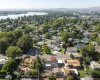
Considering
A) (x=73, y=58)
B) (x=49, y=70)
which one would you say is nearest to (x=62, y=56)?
(x=73, y=58)

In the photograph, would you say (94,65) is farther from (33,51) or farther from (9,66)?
(33,51)

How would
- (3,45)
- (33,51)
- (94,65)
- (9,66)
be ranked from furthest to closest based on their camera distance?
(33,51)
(3,45)
(94,65)
(9,66)

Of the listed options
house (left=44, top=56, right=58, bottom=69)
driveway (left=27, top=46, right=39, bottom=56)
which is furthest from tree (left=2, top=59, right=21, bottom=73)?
driveway (left=27, top=46, right=39, bottom=56)

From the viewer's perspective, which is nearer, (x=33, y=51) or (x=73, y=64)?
(x=73, y=64)

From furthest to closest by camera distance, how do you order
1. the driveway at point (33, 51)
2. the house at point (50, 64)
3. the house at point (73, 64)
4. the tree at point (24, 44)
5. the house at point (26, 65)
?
the tree at point (24, 44) → the driveway at point (33, 51) → the house at point (73, 64) → the house at point (50, 64) → the house at point (26, 65)

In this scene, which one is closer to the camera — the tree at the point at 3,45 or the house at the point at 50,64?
the house at the point at 50,64

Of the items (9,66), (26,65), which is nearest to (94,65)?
(26,65)

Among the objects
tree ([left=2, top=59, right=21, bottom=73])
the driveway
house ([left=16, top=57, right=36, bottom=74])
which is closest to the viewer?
tree ([left=2, top=59, right=21, bottom=73])

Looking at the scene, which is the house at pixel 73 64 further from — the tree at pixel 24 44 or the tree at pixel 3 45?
the tree at pixel 3 45

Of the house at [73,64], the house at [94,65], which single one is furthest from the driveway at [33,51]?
the house at [94,65]

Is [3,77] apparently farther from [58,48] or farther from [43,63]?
[58,48]

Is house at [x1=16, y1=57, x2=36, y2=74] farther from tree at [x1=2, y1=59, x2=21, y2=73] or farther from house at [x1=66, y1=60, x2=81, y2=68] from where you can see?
house at [x1=66, y1=60, x2=81, y2=68]
